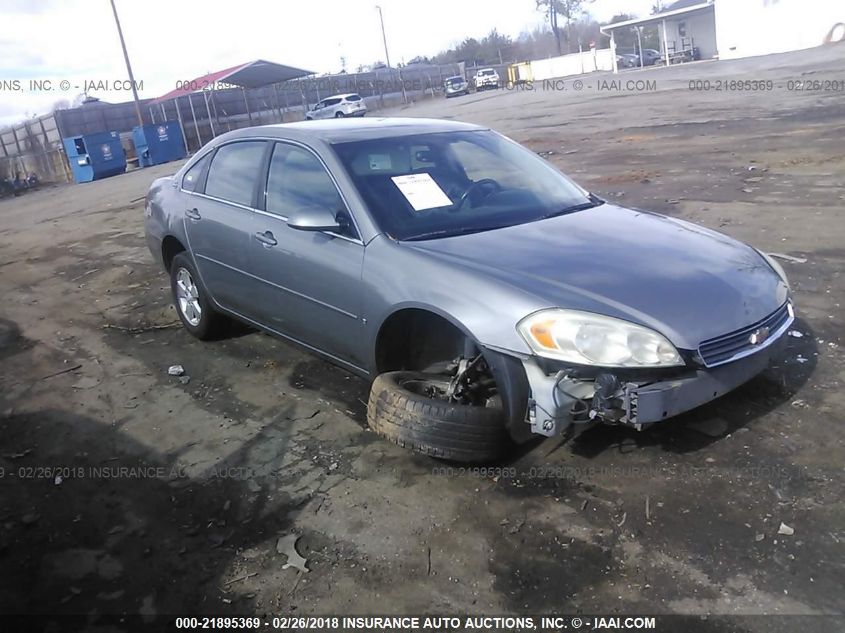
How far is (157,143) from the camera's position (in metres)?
30.2

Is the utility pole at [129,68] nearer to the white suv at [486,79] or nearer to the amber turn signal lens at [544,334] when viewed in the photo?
the white suv at [486,79]

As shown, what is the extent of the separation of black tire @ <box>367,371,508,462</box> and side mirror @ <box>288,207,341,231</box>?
0.99 metres

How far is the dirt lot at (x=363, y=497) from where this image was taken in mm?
2764

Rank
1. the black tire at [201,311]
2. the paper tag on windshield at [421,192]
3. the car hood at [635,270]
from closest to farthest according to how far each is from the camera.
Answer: the car hood at [635,270], the paper tag on windshield at [421,192], the black tire at [201,311]

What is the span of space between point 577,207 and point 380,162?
122 centimetres

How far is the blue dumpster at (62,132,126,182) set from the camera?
2745 centimetres

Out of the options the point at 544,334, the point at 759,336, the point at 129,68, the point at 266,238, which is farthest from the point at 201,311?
the point at 129,68

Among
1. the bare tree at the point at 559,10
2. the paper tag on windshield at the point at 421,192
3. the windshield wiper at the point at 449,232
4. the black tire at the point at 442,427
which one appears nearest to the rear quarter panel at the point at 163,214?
the paper tag on windshield at the point at 421,192

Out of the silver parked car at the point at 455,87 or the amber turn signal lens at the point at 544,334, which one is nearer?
the amber turn signal lens at the point at 544,334

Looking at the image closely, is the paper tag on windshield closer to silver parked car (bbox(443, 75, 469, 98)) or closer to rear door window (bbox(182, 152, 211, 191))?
rear door window (bbox(182, 152, 211, 191))

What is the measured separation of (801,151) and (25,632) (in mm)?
11791

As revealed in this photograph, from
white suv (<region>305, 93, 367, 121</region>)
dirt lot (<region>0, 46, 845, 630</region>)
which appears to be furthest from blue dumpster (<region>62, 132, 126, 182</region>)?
dirt lot (<region>0, 46, 845, 630</region>)

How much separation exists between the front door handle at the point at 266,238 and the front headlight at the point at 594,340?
1931mm

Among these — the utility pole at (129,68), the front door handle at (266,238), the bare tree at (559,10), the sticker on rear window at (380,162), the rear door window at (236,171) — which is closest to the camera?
the sticker on rear window at (380,162)
